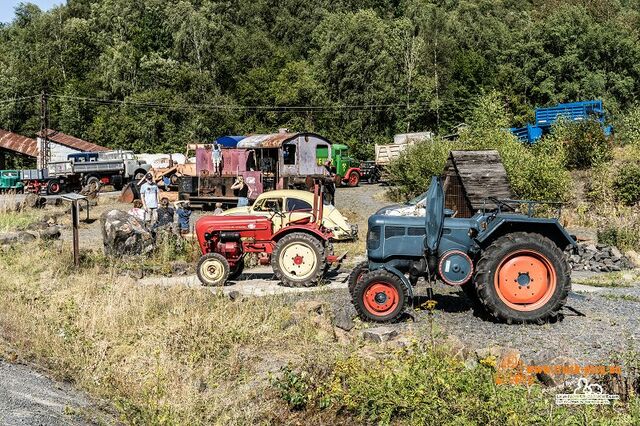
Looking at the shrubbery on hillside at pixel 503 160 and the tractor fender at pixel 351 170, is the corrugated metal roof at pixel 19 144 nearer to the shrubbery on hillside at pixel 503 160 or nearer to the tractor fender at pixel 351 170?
the tractor fender at pixel 351 170

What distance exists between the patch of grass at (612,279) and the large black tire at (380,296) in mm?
4678

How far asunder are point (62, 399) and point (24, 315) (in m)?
3.22

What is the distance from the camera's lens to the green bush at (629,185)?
72.2ft

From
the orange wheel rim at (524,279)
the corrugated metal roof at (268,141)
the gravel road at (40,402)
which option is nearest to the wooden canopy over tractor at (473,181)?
the orange wheel rim at (524,279)

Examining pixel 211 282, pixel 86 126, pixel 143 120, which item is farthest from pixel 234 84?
pixel 211 282

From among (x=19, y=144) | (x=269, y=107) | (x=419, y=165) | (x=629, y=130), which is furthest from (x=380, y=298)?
(x=269, y=107)

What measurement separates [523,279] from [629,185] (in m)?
15.1

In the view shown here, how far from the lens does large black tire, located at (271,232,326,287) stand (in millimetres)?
12438

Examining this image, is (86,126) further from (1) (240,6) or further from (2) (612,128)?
(2) (612,128)

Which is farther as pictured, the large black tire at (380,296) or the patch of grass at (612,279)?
the patch of grass at (612,279)

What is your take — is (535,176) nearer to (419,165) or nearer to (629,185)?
(629,185)

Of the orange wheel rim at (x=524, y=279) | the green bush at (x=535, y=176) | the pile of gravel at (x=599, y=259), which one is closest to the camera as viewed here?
the orange wheel rim at (x=524, y=279)

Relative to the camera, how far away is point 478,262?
9047 mm

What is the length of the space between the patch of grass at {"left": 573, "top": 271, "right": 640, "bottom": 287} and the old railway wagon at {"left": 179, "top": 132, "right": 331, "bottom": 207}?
49.0ft
